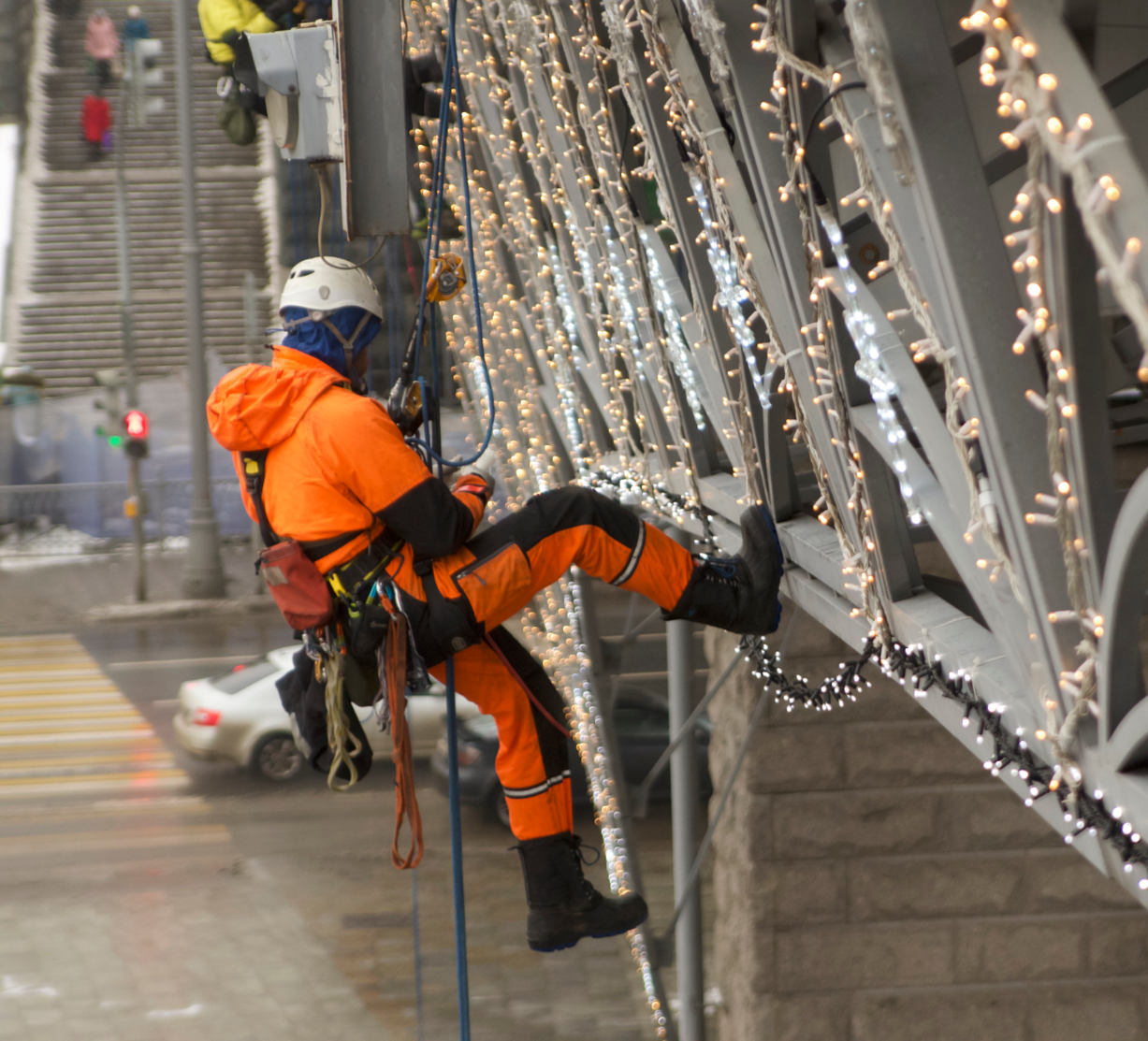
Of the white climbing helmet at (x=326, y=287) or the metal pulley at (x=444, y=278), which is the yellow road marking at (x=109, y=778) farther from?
the metal pulley at (x=444, y=278)

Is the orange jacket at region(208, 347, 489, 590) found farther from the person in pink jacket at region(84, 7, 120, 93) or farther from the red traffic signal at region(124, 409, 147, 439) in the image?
the person in pink jacket at region(84, 7, 120, 93)

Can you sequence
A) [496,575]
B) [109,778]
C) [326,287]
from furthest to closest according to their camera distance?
[109,778], [326,287], [496,575]

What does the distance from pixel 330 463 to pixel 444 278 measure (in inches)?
23.3

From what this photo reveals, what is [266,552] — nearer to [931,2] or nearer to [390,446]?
[390,446]

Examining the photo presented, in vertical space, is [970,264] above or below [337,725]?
above

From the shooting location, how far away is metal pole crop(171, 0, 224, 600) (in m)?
18.3

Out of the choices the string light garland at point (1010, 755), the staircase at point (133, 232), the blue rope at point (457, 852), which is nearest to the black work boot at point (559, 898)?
the blue rope at point (457, 852)

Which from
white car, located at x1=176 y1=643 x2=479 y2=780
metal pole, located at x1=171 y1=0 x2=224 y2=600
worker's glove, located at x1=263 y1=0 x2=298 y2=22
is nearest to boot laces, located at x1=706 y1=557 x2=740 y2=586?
worker's glove, located at x1=263 y1=0 x2=298 y2=22

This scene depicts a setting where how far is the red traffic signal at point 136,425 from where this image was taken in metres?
19.0

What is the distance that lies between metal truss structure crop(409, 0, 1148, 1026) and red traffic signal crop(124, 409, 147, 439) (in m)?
15.2

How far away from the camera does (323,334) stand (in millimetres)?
3602

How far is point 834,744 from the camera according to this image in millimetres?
6035

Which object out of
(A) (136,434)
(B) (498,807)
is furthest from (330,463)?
(A) (136,434)

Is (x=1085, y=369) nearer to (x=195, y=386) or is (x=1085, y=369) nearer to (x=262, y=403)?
(x=262, y=403)
